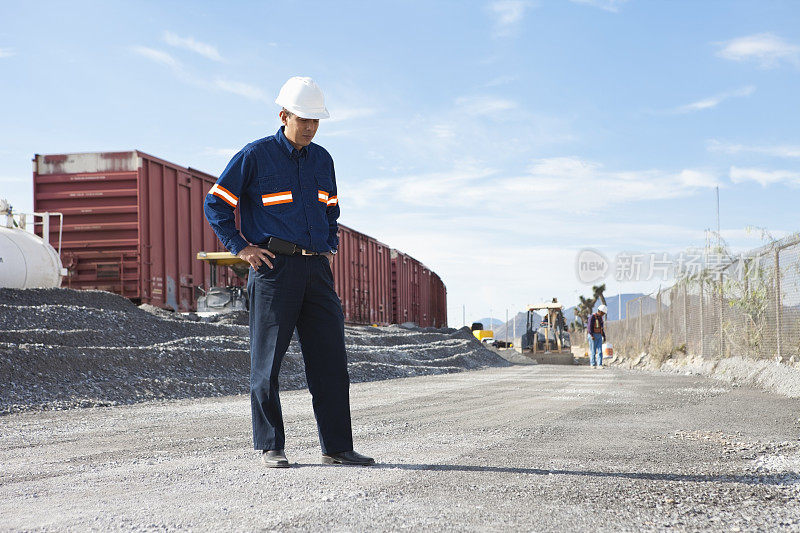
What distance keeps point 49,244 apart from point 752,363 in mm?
14181

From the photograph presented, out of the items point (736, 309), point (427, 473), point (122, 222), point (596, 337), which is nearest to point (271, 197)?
point (427, 473)

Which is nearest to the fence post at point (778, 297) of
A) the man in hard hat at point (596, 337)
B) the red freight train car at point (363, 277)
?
the man in hard hat at point (596, 337)

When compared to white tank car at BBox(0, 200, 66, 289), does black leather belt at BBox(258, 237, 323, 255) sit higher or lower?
lower

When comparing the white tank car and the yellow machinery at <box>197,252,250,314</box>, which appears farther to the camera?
the yellow machinery at <box>197,252,250,314</box>

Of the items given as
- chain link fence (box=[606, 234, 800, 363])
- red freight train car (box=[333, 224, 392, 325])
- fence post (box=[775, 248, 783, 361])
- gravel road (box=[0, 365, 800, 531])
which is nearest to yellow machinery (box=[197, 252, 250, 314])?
red freight train car (box=[333, 224, 392, 325])

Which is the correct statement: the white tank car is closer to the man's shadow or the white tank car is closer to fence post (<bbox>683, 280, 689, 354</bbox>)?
the man's shadow

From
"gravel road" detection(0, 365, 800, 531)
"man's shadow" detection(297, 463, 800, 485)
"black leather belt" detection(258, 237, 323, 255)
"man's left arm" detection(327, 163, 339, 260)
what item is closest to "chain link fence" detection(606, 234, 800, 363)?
"gravel road" detection(0, 365, 800, 531)

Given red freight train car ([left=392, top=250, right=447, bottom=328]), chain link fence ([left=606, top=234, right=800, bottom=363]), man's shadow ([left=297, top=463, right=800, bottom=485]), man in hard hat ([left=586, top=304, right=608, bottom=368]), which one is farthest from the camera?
red freight train car ([left=392, top=250, right=447, bottom=328])

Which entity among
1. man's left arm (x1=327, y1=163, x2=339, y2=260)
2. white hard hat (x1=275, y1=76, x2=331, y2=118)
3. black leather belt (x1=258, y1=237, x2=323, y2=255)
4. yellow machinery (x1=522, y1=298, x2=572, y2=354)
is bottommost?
yellow machinery (x1=522, y1=298, x2=572, y2=354)

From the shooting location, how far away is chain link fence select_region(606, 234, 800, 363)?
1162 centimetres

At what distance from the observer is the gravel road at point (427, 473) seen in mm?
3289

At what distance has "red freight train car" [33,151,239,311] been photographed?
17.9 m

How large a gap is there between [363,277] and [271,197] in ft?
78.2

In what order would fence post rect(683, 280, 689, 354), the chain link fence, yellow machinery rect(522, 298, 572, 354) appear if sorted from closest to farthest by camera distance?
the chain link fence, fence post rect(683, 280, 689, 354), yellow machinery rect(522, 298, 572, 354)
